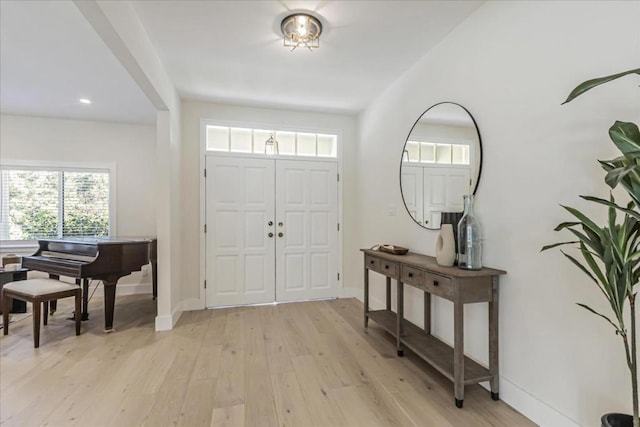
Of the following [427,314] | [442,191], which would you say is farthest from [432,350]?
[442,191]

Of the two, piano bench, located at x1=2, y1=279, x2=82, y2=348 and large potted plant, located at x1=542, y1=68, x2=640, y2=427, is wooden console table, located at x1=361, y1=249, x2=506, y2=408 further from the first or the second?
piano bench, located at x1=2, y1=279, x2=82, y2=348

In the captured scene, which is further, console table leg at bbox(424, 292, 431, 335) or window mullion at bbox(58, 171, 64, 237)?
window mullion at bbox(58, 171, 64, 237)

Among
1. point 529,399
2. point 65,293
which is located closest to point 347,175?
point 529,399

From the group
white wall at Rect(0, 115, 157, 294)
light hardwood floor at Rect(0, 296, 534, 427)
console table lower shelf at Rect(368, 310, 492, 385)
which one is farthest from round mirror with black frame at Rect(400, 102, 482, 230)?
white wall at Rect(0, 115, 157, 294)

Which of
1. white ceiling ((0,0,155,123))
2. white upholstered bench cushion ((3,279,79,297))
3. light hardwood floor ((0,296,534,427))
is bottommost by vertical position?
light hardwood floor ((0,296,534,427))

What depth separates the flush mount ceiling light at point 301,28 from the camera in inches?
87.1

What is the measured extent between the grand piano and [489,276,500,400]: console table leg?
336 centimetres

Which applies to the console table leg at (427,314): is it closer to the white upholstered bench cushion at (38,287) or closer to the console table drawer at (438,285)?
the console table drawer at (438,285)

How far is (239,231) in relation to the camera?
3.99 metres

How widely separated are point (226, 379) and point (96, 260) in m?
1.86

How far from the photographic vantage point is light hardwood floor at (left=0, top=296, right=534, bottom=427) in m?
1.80

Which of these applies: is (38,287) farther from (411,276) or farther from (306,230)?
(411,276)

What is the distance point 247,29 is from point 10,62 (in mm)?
2346

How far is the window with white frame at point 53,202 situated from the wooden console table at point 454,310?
14.5 feet
